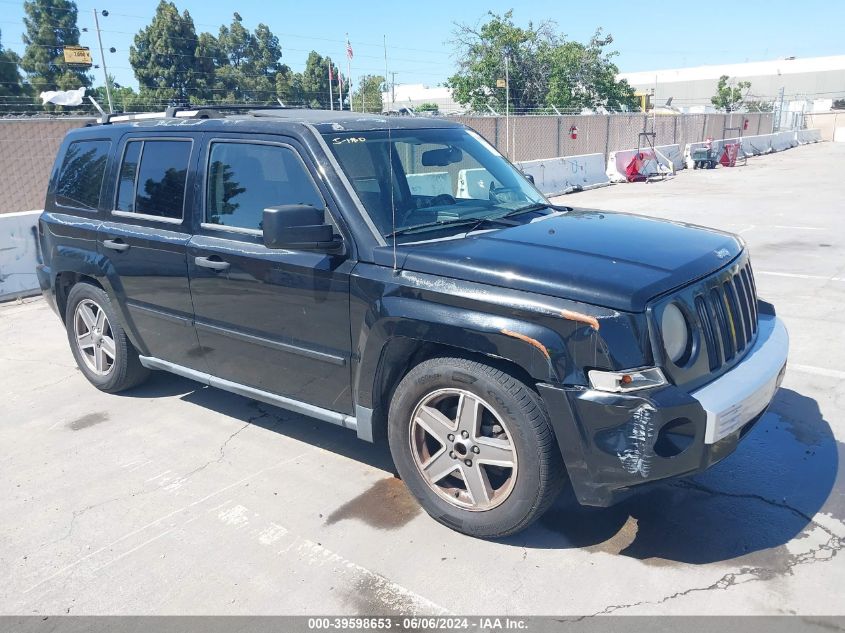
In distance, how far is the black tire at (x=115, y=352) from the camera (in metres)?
5.23

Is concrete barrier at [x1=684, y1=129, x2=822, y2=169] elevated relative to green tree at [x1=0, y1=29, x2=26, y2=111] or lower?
lower

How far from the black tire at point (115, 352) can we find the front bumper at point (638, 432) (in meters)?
3.52

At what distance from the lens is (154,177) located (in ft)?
15.4

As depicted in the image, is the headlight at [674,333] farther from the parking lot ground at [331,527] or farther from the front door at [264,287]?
the front door at [264,287]

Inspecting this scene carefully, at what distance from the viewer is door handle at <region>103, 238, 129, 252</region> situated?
15.8 ft

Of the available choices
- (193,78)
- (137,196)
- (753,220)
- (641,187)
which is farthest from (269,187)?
(193,78)

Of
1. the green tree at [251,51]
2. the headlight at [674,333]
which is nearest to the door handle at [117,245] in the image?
the headlight at [674,333]

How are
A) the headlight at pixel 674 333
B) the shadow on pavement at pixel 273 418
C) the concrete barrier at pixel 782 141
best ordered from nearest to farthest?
the headlight at pixel 674 333 < the shadow on pavement at pixel 273 418 < the concrete barrier at pixel 782 141

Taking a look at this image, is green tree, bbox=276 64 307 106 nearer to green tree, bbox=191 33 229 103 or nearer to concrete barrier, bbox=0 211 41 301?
green tree, bbox=191 33 229 103

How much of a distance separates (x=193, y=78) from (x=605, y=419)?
5031cm

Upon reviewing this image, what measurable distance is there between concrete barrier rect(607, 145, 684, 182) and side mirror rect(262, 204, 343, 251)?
785 inches

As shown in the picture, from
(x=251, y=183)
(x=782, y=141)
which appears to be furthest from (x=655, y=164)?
(x=251, y=183)

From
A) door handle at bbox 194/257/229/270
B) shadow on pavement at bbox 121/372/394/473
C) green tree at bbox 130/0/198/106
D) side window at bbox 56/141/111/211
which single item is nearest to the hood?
door handle at bbox 194/257/229/270

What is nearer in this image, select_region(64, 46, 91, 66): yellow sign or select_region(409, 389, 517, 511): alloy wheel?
select_region(409, 389, 517, 511): alloy wheel
